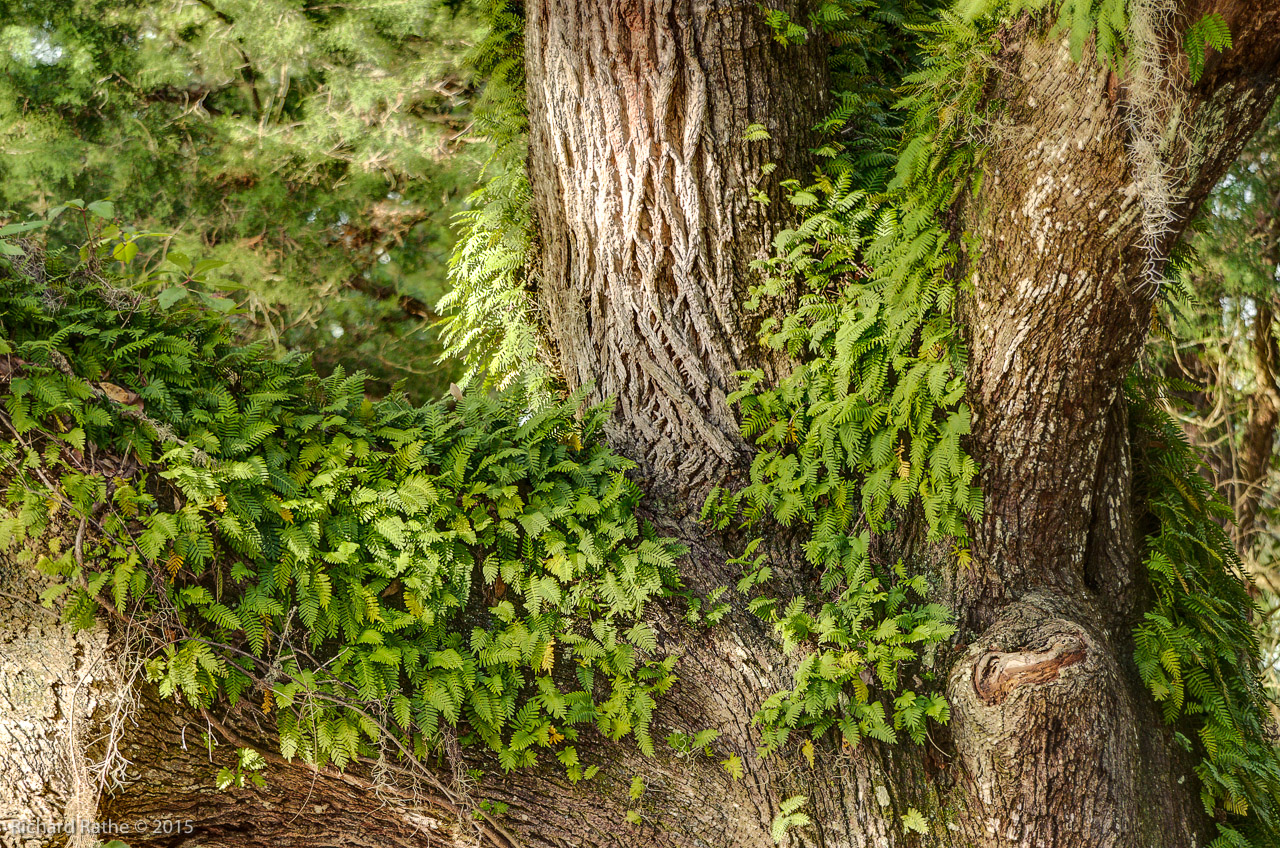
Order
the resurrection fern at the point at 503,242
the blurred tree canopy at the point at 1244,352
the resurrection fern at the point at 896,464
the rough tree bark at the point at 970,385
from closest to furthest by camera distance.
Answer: the rough tree bark at the point at 970,385 → the resurrection fern at the point at 896,464 → the resurrection fern at the point at 503,242 → the blurred tree canopy at the point at 1244,352

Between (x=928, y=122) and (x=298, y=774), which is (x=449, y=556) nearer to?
(x=298, y=774)

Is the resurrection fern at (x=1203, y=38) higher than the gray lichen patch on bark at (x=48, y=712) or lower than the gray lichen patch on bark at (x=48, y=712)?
higher

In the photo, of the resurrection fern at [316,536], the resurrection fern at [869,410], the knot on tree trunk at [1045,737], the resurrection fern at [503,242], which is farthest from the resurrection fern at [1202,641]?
the resurrection fern at [503,242]

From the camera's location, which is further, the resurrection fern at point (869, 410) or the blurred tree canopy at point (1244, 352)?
the blurred tree canopy at point (1244, 352)

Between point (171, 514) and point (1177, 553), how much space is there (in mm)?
3867

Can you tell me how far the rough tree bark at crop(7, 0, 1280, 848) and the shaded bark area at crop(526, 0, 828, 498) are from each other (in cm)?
1

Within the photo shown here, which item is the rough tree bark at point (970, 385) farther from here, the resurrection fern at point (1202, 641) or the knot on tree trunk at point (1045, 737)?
the resurrection fern at point (1202, 641)

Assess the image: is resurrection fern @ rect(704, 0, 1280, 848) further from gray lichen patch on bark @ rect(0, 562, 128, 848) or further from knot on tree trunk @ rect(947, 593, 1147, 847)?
gray lichen patch on bark @ rect(0, 562, 128, 848)

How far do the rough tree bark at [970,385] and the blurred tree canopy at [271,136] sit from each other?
572 centimetres

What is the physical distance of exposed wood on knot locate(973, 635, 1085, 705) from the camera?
10.5ft

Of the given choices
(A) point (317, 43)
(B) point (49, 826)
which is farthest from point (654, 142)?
(A) point (317, 43)

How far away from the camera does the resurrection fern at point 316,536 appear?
283 cm

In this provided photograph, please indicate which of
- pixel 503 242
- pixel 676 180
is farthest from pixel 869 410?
pixel 503 242

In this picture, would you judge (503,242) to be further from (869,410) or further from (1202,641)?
(1202,641)
